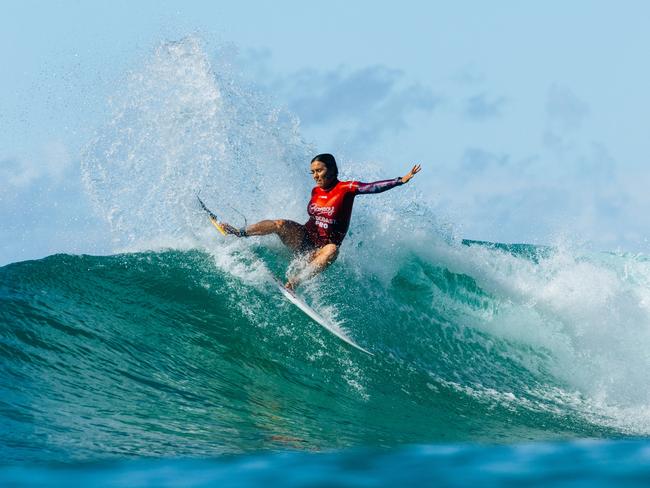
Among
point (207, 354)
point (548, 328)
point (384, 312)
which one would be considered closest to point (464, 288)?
point (548, 328)

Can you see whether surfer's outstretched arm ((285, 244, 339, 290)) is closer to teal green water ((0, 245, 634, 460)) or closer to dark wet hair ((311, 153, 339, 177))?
teal green water ((0, 245, 634, 460))

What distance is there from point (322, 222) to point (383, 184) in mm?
882

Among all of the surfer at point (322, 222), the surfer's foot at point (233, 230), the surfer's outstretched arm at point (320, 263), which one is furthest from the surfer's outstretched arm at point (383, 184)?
the surfer's foot at point (233, 230)

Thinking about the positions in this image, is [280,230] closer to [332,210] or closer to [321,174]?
[332,210]

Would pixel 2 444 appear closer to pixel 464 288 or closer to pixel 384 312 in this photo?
pixel 384 312

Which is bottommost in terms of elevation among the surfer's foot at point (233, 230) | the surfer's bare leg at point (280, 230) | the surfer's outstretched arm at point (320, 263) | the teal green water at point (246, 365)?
the teal green water at point (246, 365)

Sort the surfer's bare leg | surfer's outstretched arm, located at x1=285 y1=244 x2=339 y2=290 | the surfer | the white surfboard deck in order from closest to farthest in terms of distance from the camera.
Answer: the white surfboard deck < surfer's outstretched arm, located at x1=285 y1=244 x2=339 y2=290 < the surfer < the surfer's bare leg

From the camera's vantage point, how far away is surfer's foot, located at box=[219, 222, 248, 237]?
8.38m

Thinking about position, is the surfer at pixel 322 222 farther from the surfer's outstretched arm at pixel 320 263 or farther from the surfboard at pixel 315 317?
the surfboard at pixel 315 317

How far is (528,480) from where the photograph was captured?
116 inches

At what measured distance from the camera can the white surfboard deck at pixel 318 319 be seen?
24.1 ft

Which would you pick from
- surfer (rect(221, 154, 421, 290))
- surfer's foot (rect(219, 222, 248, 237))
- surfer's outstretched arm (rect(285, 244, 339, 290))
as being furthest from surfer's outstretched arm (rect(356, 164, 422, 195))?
surfer's foot (rect(219, 222, 248, 237))

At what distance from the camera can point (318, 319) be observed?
24.3ft

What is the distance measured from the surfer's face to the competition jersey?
8cm
